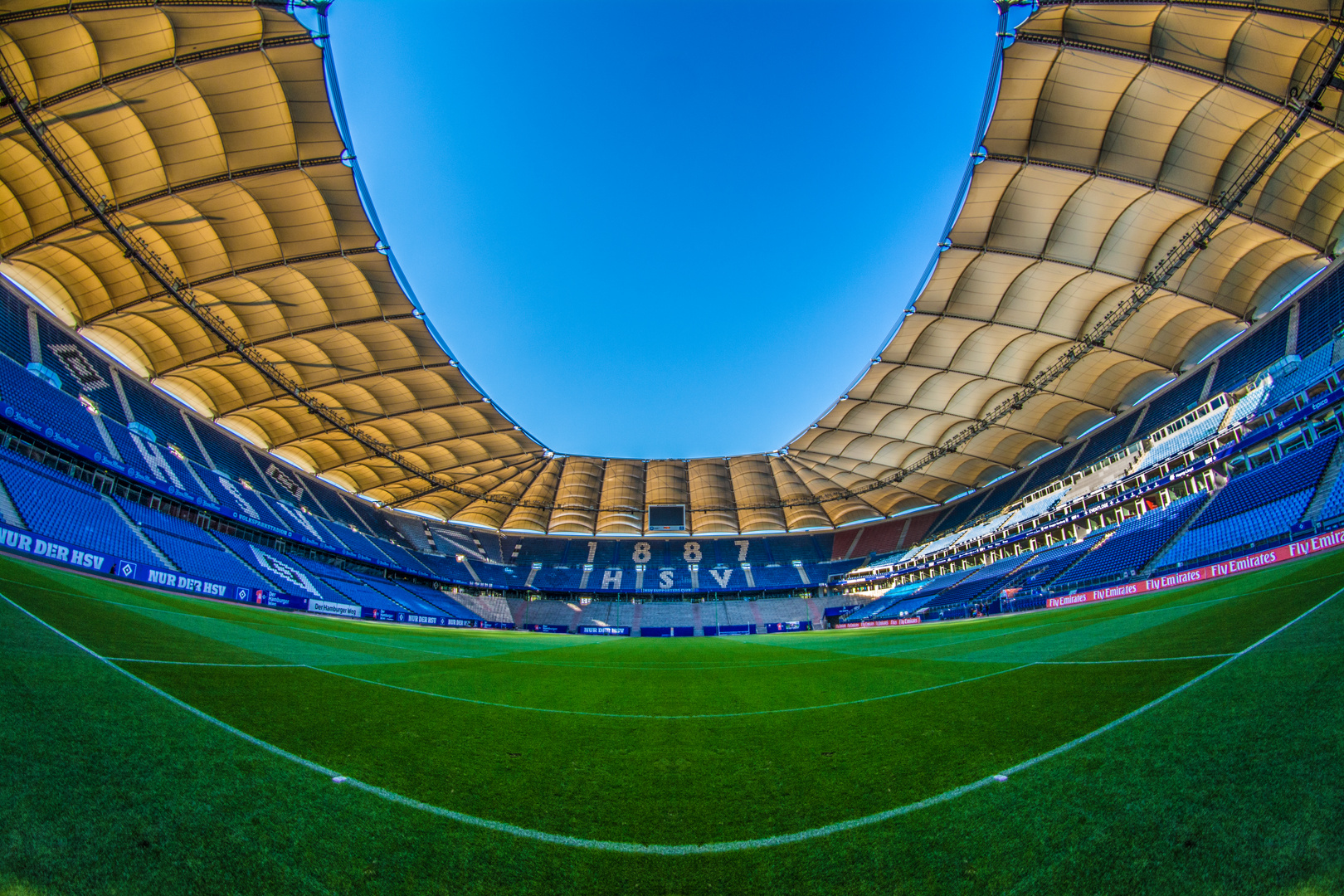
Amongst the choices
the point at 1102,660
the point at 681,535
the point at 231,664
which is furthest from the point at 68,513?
the point at 681,535

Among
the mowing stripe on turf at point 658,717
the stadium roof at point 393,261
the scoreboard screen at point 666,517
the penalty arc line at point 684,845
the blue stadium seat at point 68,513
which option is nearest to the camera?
the penalty arc line at point 684,845

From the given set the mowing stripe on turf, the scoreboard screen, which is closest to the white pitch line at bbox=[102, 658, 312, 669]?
the mowing stripe on turf

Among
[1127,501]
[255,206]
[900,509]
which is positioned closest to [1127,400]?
[1127,501]

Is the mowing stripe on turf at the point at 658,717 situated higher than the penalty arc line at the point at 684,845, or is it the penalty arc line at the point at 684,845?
the penalty arc line at the point at 684,845

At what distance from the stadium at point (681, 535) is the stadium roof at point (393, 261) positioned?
168 millimetres

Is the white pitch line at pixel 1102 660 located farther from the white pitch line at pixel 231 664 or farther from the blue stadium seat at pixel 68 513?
the blue stadium seat at pixel 68 513

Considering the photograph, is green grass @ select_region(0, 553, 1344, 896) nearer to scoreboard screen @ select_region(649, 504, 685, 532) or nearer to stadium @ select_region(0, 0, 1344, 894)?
stadium @ select_region(0, 0, 1344, 894)

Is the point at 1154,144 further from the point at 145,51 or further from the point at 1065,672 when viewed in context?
the point at 145,51

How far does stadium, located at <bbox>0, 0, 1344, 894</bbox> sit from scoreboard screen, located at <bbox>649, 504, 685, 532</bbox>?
1334mm

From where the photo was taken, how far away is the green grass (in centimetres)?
226

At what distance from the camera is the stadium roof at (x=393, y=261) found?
1739 cm

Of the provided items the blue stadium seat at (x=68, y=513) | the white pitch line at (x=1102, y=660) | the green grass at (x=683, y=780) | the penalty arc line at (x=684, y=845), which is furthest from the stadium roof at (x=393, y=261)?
the penalty arc line at (x=684, y=845)

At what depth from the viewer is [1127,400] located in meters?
36.5

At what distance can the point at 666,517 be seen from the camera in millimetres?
57125
